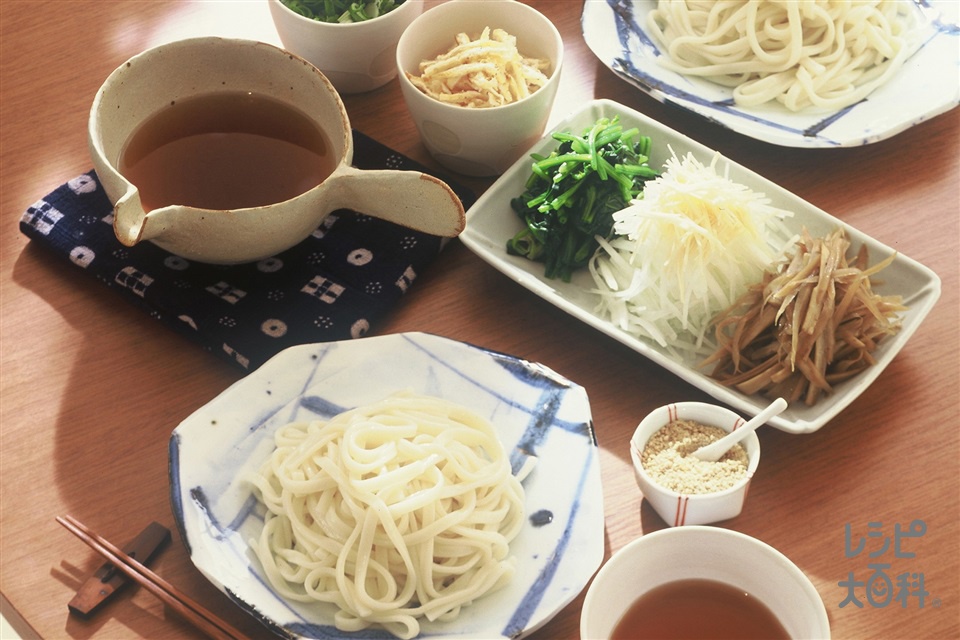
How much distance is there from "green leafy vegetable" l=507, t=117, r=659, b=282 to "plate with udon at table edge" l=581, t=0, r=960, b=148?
25 cm

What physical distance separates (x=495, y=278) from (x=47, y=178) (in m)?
0.83

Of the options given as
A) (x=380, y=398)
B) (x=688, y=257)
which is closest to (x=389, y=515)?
(x=380, y=398)

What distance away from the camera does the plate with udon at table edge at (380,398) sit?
114cm

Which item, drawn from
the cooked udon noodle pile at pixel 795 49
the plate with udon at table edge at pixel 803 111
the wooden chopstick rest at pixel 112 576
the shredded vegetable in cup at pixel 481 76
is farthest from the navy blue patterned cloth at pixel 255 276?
the cooked udon noodle pile at pixel 795 49

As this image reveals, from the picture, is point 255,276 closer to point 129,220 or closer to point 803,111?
point 129,220

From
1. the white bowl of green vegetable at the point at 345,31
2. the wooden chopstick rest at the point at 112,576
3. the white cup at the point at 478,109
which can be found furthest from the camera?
the white bowl of green vegetable at the point at 345,31

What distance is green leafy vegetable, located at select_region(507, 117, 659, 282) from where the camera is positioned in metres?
1.54

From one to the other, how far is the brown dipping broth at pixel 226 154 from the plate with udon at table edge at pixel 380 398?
30cm

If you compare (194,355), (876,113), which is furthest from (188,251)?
(876,113)

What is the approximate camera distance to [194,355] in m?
1.48

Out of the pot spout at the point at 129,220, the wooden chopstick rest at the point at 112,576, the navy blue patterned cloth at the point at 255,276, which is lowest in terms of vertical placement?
the wooden chopstick rest at the point at 112,576

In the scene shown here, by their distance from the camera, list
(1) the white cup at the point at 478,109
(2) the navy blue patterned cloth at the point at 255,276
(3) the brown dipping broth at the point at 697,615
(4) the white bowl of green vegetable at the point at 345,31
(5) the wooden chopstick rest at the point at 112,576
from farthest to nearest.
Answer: (4) the white bowl of green vegetable at the point at 345,31 → (1) the white cup at the point at 478,109 → (2) the navy blue patterned cloth at the point at 255,276 → (5) the wooden chopstick rest at the point at 112,576 → (3) the brown dipping broth at the point at 697,615

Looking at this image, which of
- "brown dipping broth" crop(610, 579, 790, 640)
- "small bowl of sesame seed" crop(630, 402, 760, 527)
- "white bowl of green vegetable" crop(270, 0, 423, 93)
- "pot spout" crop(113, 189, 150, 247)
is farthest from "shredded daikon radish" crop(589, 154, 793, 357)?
"pot spout" crop(113, 189, 150, 247)

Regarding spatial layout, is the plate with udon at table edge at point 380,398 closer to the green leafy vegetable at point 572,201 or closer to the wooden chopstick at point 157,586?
the wooden chopstick at point 157,586
